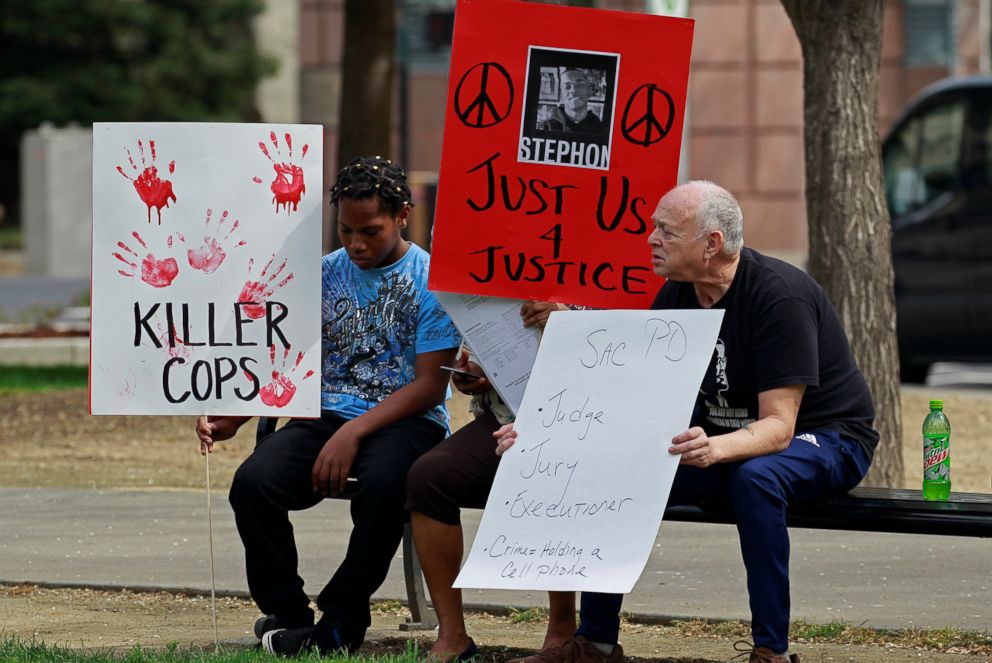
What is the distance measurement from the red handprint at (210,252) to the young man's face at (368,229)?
1.03ft

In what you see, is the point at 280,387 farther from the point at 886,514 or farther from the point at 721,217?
the point at 886,514

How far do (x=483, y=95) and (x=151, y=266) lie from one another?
42.8 inches

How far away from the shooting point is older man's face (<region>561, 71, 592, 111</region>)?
5188 mm

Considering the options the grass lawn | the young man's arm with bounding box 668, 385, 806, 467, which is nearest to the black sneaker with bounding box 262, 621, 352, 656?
the young man's arm with bounding box 668, 385, 806, 467

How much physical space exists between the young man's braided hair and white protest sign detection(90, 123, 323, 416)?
97 millimetres

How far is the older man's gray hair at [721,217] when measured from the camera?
487 centimetres

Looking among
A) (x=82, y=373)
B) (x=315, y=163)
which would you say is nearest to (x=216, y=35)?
(x=82, y=373)

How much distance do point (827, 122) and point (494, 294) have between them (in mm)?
3456

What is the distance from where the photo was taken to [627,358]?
4809mm

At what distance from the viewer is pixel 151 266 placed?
5266mm

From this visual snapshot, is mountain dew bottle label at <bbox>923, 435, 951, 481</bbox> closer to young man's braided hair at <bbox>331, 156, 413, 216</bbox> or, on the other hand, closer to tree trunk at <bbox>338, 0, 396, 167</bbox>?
young man's braided hair at <bbox>331, 156, 413, 216</bbox>

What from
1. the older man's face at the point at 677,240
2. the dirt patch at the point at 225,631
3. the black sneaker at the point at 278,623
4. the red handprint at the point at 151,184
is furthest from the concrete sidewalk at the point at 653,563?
the red handprint at the point at 151,184

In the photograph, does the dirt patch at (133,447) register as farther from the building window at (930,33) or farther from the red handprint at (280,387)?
the building window at (930,33)

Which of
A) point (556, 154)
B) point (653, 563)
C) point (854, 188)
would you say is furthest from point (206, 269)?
point (854, 188)
